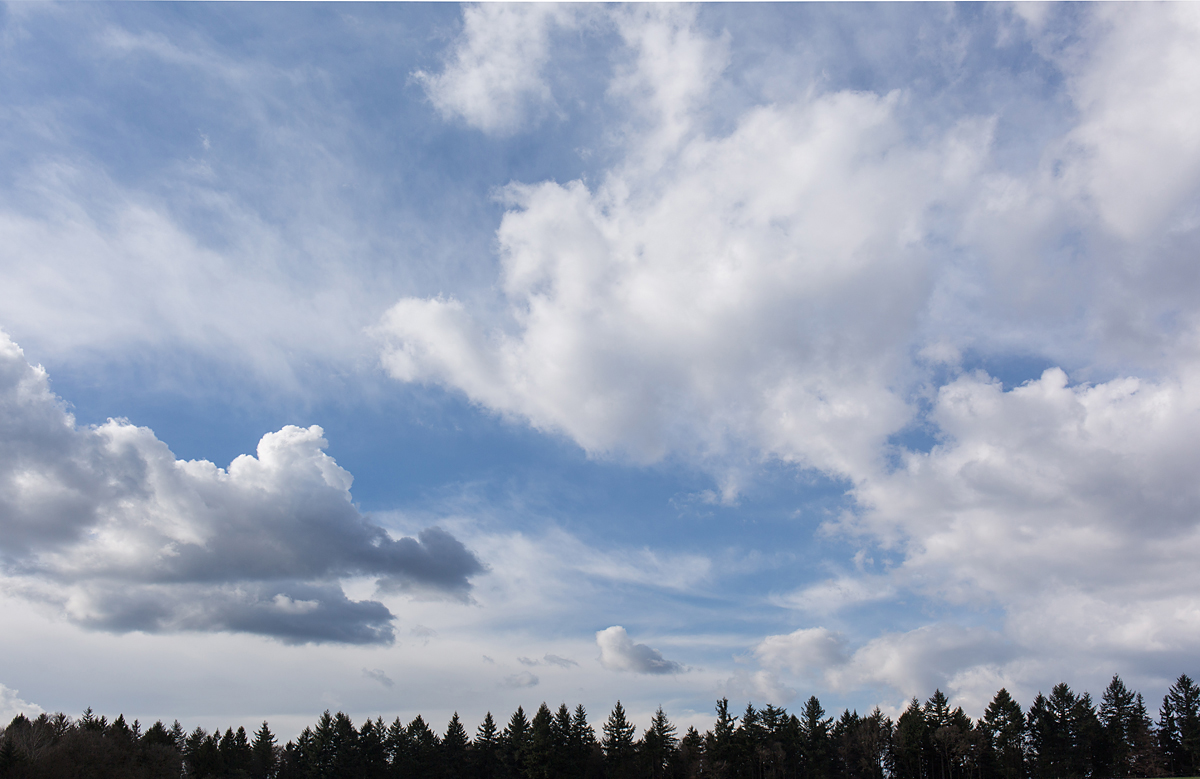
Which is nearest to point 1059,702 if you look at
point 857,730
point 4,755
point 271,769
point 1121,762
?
point 1121,762

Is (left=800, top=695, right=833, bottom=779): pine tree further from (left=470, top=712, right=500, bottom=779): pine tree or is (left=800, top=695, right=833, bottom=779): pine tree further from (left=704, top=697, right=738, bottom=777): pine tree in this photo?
(left=470, top=712, right=500, bottom=779): pine tree

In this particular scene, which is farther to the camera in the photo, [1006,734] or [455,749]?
[455,749]

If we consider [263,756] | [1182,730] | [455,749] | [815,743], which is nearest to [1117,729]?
[1182,730]

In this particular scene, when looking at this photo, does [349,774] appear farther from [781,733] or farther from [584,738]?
[781,733]

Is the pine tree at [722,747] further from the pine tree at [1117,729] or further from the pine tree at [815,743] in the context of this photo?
the pine tree at [1117,729]

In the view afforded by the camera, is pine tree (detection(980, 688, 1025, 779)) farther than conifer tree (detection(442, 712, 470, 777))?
No

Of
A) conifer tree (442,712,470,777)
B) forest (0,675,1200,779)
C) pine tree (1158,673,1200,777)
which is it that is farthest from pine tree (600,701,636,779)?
pine tree (1158,673,1200,777)

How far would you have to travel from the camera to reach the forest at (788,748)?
14525 cm

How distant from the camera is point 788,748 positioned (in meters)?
152

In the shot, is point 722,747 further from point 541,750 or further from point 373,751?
point 373,751

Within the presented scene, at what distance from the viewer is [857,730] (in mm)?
155500

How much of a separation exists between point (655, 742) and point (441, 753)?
50.1 metres

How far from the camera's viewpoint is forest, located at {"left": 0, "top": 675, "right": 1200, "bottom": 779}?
145 m

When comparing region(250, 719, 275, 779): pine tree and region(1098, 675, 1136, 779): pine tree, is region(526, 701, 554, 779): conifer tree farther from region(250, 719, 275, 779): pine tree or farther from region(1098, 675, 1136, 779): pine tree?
region(1098, 675, 1136, 779): pine tree
